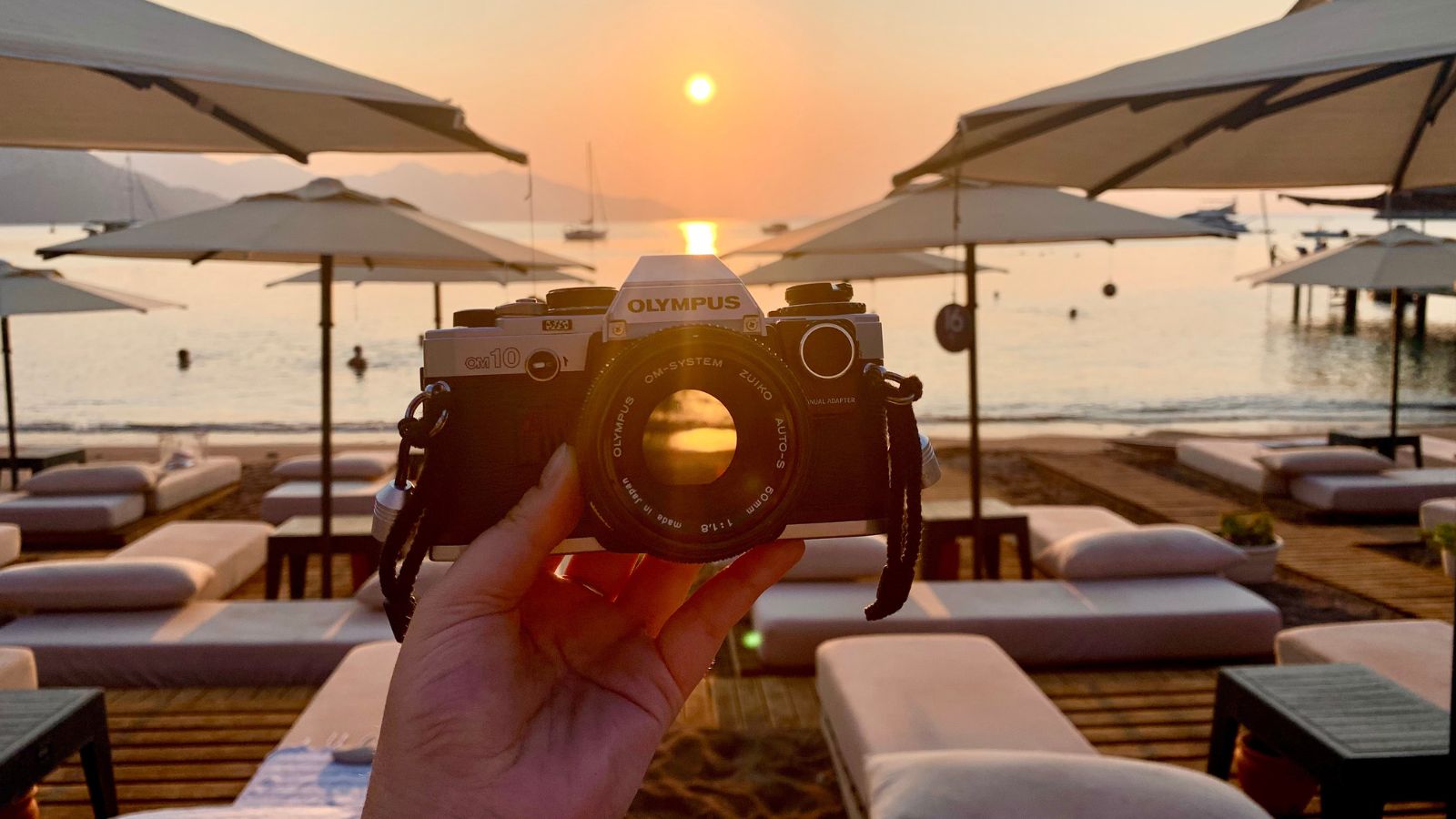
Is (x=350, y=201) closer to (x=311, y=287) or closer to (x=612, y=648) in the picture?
(x=612, y=648)

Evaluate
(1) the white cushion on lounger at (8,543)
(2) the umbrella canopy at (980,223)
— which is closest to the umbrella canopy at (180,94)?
(2) the umbrella canopy at (980,223)

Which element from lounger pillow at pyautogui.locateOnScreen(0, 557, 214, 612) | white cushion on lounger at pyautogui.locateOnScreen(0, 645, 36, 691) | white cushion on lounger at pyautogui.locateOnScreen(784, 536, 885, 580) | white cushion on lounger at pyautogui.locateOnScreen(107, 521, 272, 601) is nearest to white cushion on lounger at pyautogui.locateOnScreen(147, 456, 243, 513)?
white cushion on lounger at pyautogui.locateOnScreen(107, 521, 272, 601)

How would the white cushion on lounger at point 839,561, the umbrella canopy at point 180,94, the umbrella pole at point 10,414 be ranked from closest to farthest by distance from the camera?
the umbrella canopy at point 180,94
the white cushion on lounger at point 839,561
the umbrella pole at point 10,414

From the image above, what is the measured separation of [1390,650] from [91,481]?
34.0 feet

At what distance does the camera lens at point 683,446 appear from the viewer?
1412mm

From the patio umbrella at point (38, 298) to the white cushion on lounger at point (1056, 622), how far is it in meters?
8.51

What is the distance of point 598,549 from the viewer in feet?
4.86

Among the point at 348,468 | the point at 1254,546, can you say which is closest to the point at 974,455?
the point at 1254,546

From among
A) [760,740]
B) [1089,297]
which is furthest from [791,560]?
[1089,297]

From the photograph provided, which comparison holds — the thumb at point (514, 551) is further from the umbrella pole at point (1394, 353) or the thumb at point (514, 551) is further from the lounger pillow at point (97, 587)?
the umbrella pole at point (1394, 353)

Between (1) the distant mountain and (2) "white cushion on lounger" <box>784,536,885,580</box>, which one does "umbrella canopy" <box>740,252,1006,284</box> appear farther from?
(1) the distant mountain

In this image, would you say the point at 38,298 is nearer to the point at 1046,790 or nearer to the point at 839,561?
the point at 839,561

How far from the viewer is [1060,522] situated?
706 cm

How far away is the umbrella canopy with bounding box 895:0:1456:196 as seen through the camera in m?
2.13
